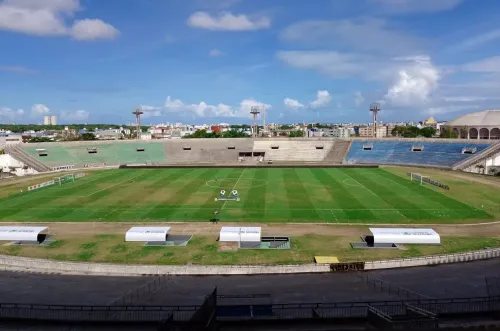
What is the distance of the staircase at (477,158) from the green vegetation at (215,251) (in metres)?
45.3

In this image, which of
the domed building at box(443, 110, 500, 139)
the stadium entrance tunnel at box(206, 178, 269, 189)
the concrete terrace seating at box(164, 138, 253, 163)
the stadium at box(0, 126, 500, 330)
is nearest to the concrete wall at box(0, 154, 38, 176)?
the stadium at box(0, 126, 500, 330)

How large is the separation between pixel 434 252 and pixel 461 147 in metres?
60.5

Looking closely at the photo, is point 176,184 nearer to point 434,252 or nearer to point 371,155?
point 434,252

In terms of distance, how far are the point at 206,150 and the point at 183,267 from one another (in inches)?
2838

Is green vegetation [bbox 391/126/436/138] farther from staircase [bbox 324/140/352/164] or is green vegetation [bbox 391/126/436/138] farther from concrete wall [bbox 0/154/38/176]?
concrete wall [bbox 0/154/38/176]

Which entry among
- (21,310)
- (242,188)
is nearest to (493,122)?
(242,188)

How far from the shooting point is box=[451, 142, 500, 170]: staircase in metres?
71.6

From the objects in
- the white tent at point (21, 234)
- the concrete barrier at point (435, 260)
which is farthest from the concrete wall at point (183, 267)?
the white tent at point (21, 234)

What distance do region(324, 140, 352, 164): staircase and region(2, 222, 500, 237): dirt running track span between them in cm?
5085

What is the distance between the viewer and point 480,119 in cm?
10831

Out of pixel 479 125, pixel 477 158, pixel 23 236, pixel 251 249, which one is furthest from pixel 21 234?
pixel 479 125

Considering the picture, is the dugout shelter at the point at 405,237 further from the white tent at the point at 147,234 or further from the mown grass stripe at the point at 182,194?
the mown grass stripe at the point at 182,194

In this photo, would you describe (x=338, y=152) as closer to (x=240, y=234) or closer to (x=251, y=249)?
(x=240, y=234)

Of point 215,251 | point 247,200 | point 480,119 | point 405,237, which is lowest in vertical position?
point 215,251
